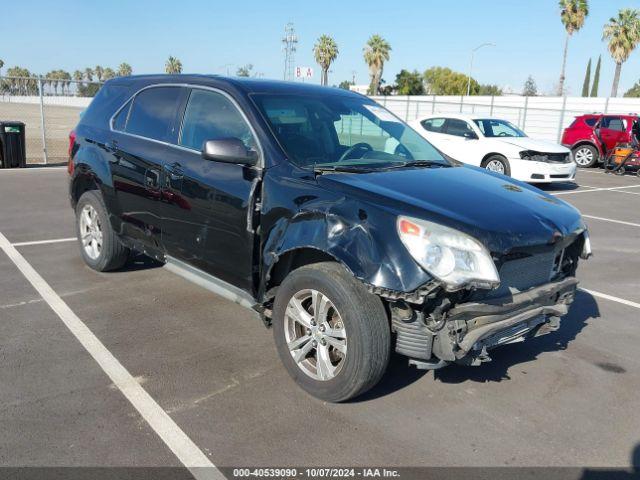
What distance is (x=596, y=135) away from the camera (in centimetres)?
1941

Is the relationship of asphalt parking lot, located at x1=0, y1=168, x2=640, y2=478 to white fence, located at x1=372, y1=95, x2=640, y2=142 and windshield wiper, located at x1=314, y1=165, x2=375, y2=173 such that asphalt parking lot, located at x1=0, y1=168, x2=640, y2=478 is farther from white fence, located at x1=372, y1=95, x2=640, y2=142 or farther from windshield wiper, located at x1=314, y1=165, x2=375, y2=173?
white fence, located at x1=372, y1=95, x2=640, y2=142

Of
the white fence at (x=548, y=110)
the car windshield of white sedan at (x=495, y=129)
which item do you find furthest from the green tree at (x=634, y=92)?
the car windshield of white sedan at (x=495, y=129)

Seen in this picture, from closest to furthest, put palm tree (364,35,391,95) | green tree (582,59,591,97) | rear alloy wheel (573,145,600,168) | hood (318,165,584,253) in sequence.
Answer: hood (318,165,584,253) → rear alloy wheel (573,145,600,168) → palm tree (364,35,391,95) → green tree (582,59,591,97)

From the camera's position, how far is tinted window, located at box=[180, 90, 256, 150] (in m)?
4.08

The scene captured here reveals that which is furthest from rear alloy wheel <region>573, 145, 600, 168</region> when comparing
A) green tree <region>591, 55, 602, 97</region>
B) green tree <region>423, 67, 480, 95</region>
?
green tree <region>423, 67, 480, 95</region>

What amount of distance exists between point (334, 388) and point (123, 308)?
238 centimetres

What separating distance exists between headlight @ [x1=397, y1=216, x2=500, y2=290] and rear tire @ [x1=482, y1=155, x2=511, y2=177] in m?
10.4

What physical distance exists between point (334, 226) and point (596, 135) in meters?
18.9

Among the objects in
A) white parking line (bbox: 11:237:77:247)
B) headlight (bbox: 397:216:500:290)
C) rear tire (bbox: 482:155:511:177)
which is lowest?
white parking line (bbox: 11:237:77:247)

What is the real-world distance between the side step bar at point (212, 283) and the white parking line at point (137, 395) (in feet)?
2.60

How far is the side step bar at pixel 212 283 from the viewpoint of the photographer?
3967mm

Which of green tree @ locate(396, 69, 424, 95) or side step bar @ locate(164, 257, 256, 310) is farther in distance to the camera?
green tree @ locate(396, 69, 424, 95)

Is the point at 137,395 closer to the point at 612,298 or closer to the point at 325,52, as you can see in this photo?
the point at 612,298

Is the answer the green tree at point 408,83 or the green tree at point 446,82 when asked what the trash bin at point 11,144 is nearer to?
the green tree at point 408,83
